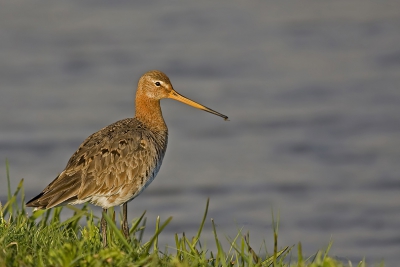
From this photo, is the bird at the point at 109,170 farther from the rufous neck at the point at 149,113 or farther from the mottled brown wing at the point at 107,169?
the rufous neck at the point at 149,113

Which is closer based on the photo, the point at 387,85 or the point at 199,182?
the point at 199,182

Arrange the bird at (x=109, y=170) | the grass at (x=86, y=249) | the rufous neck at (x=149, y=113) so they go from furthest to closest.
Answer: the rufous neck at (x=149, y=113) < the bird at (x=109, y=170) < the grass at (x=86, y=249)

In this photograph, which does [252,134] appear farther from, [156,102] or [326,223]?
[156,102]

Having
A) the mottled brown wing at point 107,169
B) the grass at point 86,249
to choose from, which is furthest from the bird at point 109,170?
the grass at point 86,249

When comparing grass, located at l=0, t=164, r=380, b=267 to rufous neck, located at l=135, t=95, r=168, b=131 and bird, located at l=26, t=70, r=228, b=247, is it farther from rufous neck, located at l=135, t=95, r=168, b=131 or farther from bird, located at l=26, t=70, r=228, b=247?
rufous neck, located at l=135, t=95, r=168, b=131

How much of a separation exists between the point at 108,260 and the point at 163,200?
6.95m

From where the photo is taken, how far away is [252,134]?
1340cm

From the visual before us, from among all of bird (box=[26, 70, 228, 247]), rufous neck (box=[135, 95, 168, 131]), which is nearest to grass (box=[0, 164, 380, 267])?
bird (box=[26, 70, 228, 247])

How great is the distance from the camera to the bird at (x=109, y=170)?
6875mm

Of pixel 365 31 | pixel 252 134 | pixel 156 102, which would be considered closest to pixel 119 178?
pixel 156 102

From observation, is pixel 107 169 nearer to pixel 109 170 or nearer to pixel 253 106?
pixel 109 170

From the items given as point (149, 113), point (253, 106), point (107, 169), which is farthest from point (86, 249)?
point (253, 106)

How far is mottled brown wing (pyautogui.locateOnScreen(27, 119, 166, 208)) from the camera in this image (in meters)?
6.95

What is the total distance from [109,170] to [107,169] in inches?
0.8
